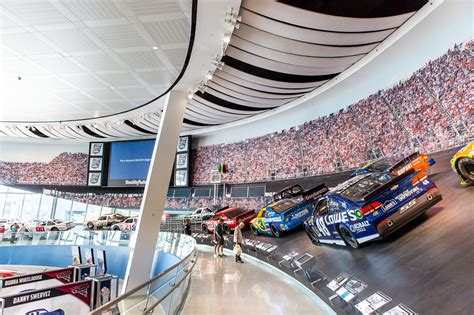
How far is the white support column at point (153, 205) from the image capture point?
8391 millimetres

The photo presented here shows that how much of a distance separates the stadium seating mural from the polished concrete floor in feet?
17.4

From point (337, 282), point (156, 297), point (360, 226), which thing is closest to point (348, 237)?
point (360, 226)

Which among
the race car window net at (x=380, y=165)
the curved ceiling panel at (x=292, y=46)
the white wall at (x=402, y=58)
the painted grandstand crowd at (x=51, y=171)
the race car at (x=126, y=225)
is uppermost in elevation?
the curved ceiling panel at (x=292, y=46)

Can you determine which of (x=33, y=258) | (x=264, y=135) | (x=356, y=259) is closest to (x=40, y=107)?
(x=33, y=258)

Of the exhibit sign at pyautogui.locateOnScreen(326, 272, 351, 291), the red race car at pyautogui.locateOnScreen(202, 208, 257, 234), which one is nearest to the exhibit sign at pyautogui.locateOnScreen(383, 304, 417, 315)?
the exhibit sign at pyautogui.locateOnScreen(326, 272, 351, 291)

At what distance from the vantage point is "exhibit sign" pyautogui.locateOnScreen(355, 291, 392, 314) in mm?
3150

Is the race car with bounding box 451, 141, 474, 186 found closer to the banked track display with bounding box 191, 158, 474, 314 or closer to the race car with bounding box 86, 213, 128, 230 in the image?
the banked track display with bounding box 191, 158, 474, 314

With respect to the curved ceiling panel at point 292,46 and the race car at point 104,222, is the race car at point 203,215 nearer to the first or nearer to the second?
the race car at point 104,222

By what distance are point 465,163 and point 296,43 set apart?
6215mm

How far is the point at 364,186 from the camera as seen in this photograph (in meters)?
5.56

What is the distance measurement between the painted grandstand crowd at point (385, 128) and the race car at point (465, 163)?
1.93 metres

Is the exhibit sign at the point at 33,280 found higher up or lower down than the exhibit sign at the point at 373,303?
lower down

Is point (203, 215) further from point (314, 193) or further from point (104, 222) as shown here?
point (104, 222)

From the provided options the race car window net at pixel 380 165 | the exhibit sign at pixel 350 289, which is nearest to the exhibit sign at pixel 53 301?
the exhibit sign at pixel 350 289
